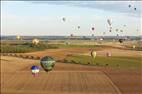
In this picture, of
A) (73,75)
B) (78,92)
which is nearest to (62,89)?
(78,92)

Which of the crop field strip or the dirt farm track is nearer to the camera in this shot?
the dirt farm track

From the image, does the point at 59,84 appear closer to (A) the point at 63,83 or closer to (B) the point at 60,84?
(B) the point at 60,84

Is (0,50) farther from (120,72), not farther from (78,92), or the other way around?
(78,92)

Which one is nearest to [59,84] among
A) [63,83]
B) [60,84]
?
[60,84]

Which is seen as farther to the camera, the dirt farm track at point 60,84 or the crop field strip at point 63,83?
the crop field strip at point 63,83

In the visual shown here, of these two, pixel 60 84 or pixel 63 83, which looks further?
pixel 63 83

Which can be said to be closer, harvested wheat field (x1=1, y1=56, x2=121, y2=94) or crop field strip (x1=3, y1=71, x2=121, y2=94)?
harvested wheat field (x1=1, y1=56, x2=121, y2=94)

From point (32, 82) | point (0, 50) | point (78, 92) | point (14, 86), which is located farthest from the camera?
point (0, 50)

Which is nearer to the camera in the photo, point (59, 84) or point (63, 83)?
point (59, 84)
